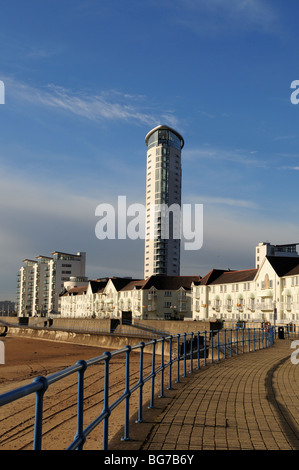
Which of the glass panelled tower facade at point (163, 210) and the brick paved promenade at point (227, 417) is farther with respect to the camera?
the glass panelled tower facade at point (163, 210)

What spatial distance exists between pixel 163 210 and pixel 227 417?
145m

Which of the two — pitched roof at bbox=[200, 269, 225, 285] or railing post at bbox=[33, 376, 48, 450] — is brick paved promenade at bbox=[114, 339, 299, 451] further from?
pitched roof at bbox=[200, 269, 225, 285]

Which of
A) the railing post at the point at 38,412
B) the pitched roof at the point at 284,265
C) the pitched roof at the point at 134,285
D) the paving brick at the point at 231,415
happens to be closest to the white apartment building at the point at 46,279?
the pitched roof at the point at 134,285

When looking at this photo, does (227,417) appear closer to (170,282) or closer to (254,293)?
(254,293)

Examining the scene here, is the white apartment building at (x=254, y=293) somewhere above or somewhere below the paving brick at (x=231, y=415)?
above

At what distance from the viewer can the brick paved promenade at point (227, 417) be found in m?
6.48

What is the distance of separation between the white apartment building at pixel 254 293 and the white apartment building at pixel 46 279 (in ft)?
234

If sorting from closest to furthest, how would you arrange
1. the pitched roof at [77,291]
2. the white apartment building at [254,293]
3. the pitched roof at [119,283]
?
the white apartment building at [254,293] < the pitched roof at [119,283] < the pitched roof at [77,291]

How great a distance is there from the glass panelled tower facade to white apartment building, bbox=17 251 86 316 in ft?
79.8

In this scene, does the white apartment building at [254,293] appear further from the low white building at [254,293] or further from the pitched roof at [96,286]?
the pitched roof at [96,286]

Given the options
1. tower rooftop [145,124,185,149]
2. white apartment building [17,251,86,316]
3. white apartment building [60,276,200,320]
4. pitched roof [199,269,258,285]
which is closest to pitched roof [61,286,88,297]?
white apartment building [60,276,200,320]

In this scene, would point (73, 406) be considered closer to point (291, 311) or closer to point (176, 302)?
point (291, 311)

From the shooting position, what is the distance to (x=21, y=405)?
1764 cm
